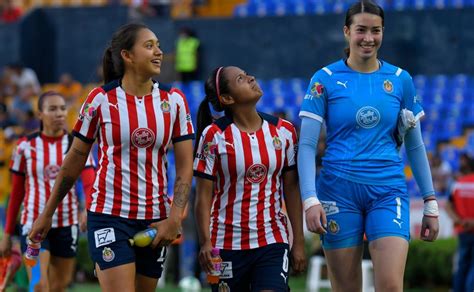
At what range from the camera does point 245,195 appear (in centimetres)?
749

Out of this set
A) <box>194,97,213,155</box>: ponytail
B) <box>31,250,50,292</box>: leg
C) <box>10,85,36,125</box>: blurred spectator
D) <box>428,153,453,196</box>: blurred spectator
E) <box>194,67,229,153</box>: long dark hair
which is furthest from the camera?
<box>10,85,36,125</box>: blurred spectator

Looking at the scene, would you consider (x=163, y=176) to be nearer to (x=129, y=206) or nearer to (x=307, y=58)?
(x=129, y=206)

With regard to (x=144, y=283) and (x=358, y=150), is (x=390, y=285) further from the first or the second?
(x=144, y=283)

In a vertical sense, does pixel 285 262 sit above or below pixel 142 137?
below

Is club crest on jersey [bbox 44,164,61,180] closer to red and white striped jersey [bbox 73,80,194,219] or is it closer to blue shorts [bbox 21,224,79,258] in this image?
blue shorts [bbox 21,224,79,258]

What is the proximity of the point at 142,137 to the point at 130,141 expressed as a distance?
0.08 meters

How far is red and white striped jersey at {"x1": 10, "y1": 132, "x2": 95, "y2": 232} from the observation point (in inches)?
391

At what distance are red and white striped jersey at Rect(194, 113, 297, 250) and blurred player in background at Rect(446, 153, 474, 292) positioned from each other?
19.6ft

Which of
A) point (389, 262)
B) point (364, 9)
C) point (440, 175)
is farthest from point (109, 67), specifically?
point (440, 175)

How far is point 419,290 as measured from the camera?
15938 millimetres

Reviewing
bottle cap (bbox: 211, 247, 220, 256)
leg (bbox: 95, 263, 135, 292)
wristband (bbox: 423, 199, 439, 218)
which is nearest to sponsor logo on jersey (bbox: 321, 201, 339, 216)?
wristband (bbox: 423, 199, 439, 218)

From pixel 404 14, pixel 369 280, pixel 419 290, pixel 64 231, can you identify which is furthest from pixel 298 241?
pixel 404 14

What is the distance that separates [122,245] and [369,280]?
8.29 metres

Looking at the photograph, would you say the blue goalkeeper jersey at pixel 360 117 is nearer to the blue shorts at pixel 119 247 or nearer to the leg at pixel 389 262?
the leg at pixel 389 262
